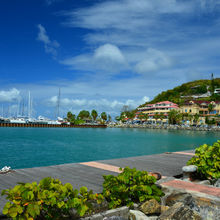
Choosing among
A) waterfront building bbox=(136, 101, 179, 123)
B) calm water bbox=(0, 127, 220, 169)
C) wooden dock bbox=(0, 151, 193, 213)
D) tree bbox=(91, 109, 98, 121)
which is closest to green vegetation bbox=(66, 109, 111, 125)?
tree bbox=(91, 109, 98, 121)

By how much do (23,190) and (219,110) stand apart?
133m

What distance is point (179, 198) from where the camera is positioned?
588 centimetres

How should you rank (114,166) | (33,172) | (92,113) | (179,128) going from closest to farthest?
(33,172) → (114,166) → (179,128) → (92,113)

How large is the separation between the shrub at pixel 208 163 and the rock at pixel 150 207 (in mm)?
3772

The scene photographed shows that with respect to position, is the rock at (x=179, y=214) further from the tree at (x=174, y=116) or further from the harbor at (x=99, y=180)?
the tree at (x=174, y=116)

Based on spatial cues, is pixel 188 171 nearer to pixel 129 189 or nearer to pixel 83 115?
pixel 129 189

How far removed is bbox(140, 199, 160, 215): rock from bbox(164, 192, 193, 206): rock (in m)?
0.58

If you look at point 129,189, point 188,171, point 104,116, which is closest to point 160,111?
point 104,116

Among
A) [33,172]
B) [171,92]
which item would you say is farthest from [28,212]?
[171,92]

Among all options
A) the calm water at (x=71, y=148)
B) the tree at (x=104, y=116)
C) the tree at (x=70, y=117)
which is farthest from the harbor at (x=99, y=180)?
the tree at (x=104, y=116)

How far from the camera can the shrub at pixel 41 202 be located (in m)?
3.97

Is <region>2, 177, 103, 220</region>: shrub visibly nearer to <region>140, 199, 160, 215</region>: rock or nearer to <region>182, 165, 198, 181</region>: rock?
<region>140, 199, 160, 215</region>: rock

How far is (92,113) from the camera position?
181375 mm

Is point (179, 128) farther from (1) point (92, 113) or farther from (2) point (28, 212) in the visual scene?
(2) point (28, 212)
